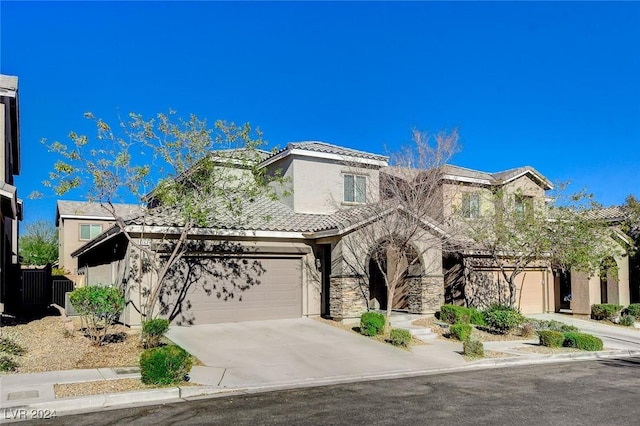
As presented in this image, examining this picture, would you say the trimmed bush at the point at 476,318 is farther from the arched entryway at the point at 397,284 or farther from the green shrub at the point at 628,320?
the green shrub at the point at 628,320

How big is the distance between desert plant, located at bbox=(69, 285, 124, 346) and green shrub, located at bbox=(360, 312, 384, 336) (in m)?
7.03

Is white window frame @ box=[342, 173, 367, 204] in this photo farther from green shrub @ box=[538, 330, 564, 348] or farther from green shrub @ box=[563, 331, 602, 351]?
green shrub @ box=[563, 331, 602, 351]

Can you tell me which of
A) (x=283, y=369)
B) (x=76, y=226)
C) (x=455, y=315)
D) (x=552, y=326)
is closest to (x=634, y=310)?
(x=552, y=326)

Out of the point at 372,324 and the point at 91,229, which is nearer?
the point at 372,324

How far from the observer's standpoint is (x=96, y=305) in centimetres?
1307

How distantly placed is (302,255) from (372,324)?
4388mm

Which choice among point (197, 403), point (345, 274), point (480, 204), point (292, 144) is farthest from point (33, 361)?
point (480, 204)

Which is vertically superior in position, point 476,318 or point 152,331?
point 152,331

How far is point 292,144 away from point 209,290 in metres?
6.94

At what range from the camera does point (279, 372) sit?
11.5 metres

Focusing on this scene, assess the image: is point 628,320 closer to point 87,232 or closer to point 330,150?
point 330,150

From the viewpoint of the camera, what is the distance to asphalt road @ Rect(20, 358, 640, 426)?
7883 mm

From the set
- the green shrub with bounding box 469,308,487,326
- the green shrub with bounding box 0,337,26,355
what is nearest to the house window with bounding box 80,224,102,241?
the green shrub with bounding box 0,337,26,355

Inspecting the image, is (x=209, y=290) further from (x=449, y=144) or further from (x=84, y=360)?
(x=449, y=144)
